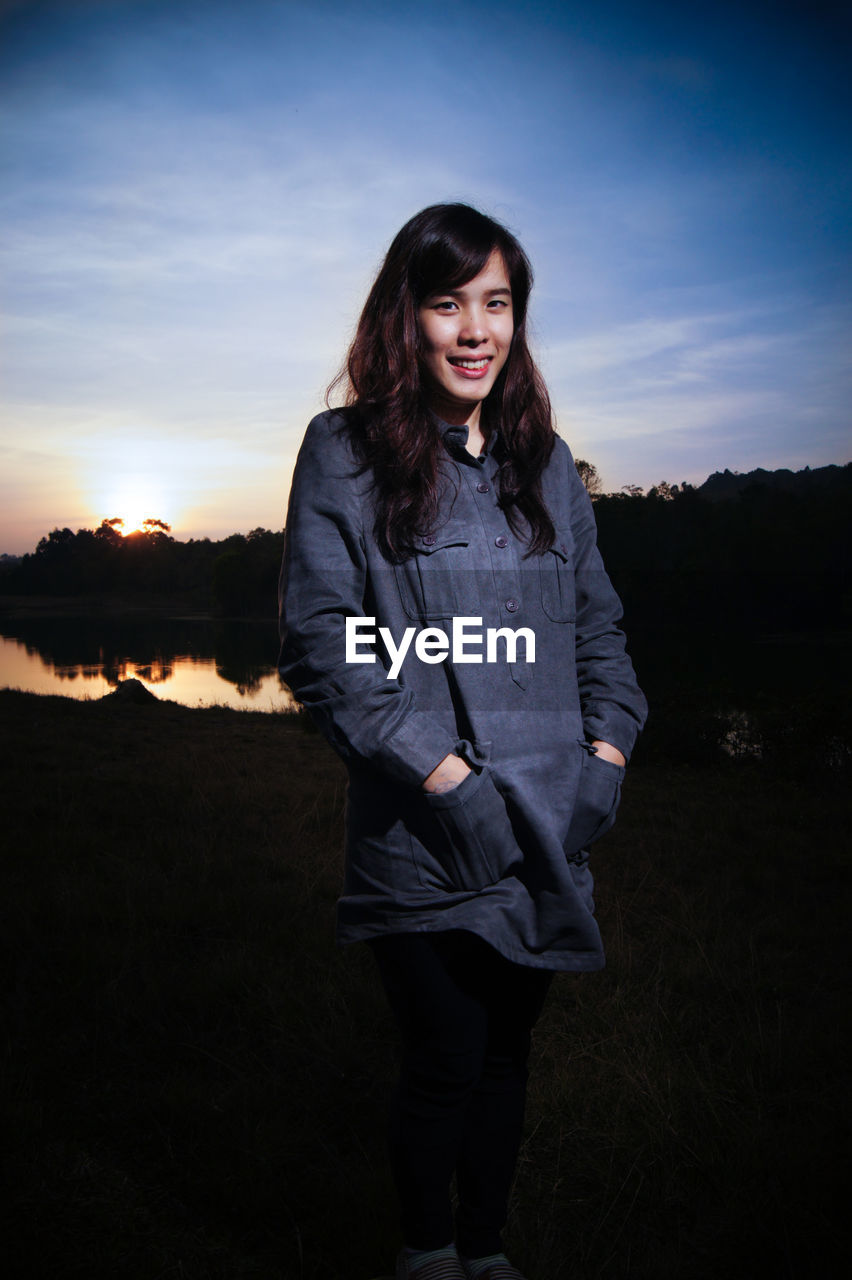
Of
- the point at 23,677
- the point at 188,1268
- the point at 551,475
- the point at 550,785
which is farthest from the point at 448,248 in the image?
the point at 23,677

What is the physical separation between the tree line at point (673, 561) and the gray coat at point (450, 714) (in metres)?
19.3

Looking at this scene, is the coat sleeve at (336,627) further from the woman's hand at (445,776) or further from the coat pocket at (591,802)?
the coat pocket at (591,802)

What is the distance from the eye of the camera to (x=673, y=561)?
4188 centimetres

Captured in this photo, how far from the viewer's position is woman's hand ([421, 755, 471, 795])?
47.2 inches

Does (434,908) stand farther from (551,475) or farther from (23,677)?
(23,677)

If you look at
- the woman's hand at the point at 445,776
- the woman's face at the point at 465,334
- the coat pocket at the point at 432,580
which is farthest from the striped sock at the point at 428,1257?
the woman's face at the point at 465,334

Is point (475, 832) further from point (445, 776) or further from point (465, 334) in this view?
point (465, 334)

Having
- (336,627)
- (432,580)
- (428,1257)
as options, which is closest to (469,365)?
(432,580)

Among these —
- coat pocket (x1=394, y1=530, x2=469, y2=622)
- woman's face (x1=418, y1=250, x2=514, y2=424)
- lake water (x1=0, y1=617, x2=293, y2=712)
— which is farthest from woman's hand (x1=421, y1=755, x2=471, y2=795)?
lake water (x1=0, y1=617, x2=293, y2=712)

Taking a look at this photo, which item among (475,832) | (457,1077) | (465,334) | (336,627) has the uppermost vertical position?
(465,334)

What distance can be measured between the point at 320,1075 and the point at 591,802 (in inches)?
55.0

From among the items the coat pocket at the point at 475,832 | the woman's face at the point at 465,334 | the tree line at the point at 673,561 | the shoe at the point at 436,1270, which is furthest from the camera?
the tree line at the point at 673,561

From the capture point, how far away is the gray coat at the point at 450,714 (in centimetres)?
122

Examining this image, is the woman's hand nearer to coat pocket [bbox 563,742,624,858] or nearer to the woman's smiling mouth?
coat pocket [bbox 563,742,624,858]
